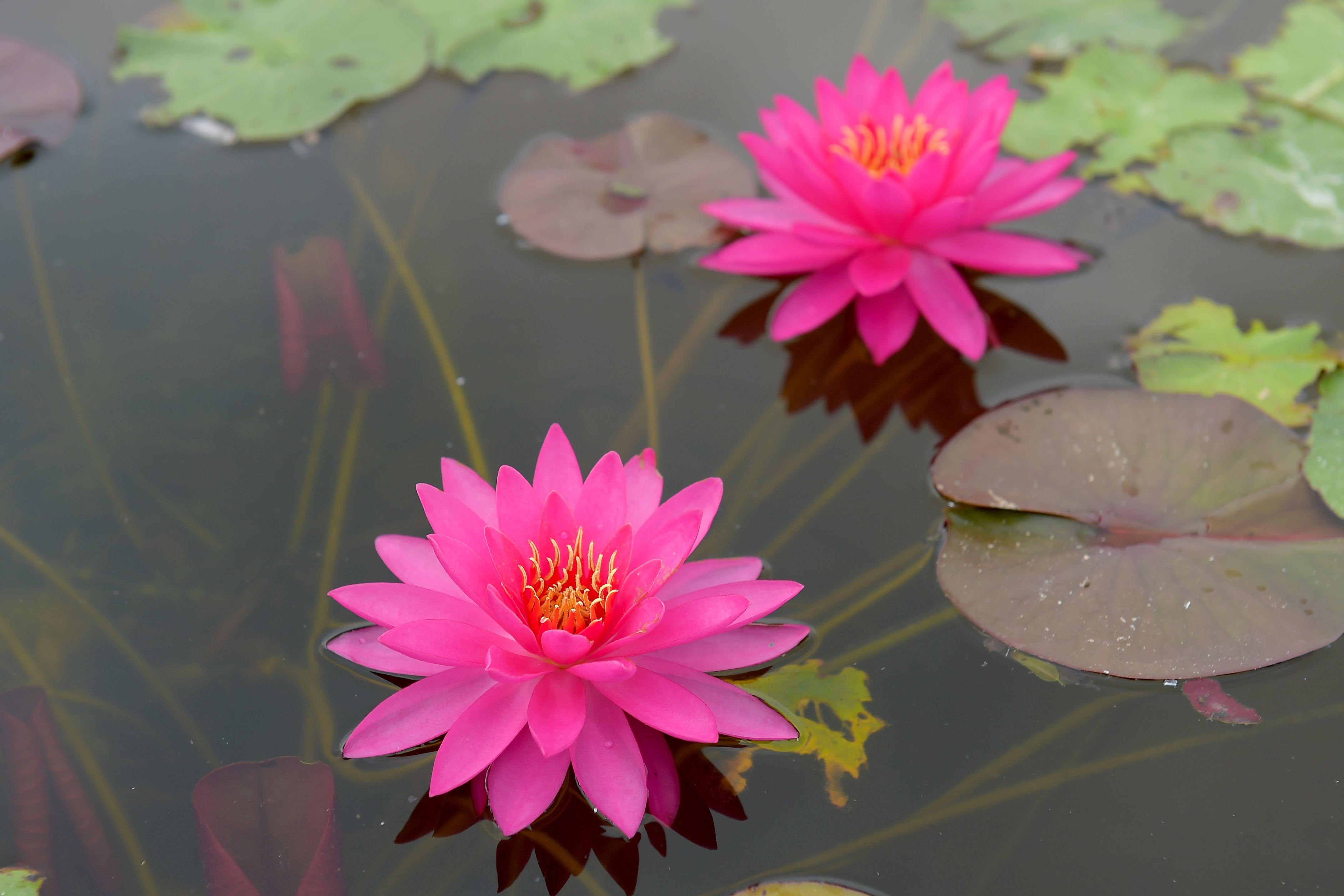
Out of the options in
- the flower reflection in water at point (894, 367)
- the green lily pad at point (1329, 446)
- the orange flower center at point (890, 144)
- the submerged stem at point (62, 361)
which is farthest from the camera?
the orange flower center at point (890, 144)

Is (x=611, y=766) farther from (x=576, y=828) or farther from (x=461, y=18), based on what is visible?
(x=461, y=18)

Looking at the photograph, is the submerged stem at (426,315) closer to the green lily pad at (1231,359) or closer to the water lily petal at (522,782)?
the water lily petal at (522,782)

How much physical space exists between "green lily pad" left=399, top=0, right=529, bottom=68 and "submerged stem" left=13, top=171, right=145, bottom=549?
1325 mm

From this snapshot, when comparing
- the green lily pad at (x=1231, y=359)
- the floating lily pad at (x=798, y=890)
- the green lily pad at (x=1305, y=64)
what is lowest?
the floating lily pad at (x=798, y=890)

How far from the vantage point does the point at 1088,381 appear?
7.70ft

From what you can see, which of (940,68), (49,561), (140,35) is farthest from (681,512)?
(140,35)

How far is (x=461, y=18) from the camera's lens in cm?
326

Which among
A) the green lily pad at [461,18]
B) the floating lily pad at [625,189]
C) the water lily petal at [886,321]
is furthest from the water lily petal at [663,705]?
the green lily pad at [461,18]

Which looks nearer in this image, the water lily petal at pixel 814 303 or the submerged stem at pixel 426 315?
the submerged stem at pixel 426 315

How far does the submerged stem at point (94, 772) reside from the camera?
A: 5.35ft

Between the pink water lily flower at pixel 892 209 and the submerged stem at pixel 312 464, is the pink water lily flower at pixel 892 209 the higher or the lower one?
the higher one

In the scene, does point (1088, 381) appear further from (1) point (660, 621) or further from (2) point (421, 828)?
(2) point (421, 828)

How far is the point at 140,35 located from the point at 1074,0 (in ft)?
10.4

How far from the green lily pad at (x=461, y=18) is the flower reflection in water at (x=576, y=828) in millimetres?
2469
